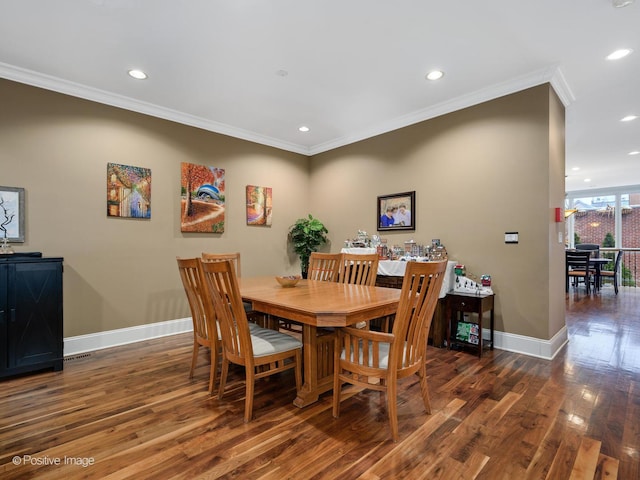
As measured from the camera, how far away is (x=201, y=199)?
437cm

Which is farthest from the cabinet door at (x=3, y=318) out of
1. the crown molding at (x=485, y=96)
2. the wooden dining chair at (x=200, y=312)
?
the crown molding at (x=485, y=96)

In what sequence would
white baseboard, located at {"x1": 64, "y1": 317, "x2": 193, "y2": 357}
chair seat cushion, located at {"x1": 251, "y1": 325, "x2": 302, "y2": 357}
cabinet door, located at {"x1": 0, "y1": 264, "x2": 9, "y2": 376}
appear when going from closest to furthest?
1. chair seat cushion, located at {"x1": 251, "y1": 325, "x2": 302, "y2": 357}
2. cabinet door, located at {"x1": 0, "y1": 264, "x2": 9, "y2": 376}
3. white baseboard, located at {"x1": 64, "y1": 317, "x2": 193, "y2": 357}

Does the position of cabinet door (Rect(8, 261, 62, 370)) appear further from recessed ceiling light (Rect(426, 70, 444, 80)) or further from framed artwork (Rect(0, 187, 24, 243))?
recessed ceiling light (Rect(426, 70, 444, 80))

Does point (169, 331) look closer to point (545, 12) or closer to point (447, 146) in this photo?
point (447, 146)

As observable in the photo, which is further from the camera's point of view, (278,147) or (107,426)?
(278,147)

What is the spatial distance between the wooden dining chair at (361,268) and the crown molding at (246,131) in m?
2.11

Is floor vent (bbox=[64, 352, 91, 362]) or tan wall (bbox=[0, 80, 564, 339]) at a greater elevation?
tan wall (bbox=[0, 80, 564, 339])

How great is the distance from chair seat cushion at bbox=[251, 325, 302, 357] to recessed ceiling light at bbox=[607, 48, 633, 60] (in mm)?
3673

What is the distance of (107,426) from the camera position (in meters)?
2.00

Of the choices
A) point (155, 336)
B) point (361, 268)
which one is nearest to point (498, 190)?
point (361, 268)

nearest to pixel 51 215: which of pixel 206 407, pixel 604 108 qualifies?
pixel 206 407

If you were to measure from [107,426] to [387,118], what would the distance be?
14.0ft

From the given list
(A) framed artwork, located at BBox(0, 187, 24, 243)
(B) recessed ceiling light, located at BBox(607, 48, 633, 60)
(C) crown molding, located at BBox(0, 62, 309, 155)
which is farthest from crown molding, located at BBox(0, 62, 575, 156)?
(A) framed artwork, located at BBox(0, 187, 24, 243)

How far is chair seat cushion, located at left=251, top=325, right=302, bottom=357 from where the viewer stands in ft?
7.06
